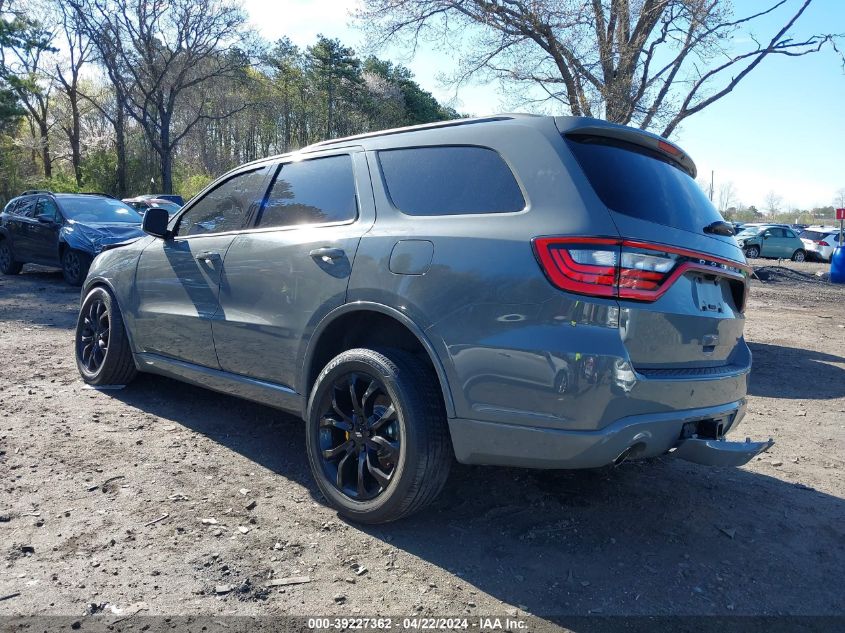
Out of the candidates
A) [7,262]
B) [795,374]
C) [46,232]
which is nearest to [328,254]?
[795,374]

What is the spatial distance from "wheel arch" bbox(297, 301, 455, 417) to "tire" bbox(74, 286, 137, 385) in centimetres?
226

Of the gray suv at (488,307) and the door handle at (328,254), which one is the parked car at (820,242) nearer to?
the gray suv at (488,307)

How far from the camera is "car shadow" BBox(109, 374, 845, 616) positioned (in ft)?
8.45

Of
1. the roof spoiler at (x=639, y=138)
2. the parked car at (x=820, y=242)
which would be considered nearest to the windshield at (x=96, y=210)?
the roof spoiler at (x=639, y=138)

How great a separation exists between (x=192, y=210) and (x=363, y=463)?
253 cm

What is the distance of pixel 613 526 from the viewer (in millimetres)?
3150

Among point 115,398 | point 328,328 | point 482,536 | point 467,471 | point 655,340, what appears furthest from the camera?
point 115,398

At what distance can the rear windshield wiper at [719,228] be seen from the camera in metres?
3.11

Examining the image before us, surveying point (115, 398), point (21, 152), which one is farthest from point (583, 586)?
point (21, 152)

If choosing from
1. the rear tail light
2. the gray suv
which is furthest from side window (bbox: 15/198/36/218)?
the rear tail light

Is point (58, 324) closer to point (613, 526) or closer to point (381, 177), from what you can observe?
point (381, 177)

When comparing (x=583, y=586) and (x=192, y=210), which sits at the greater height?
(x=192, y=210)

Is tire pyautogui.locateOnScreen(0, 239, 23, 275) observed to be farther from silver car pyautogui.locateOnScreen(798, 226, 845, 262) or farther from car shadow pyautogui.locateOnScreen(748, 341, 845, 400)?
silver car pyautogui.locateOnScreen(798, 226, 845, 262)

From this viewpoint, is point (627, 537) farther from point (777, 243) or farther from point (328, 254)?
point (777, 243)
